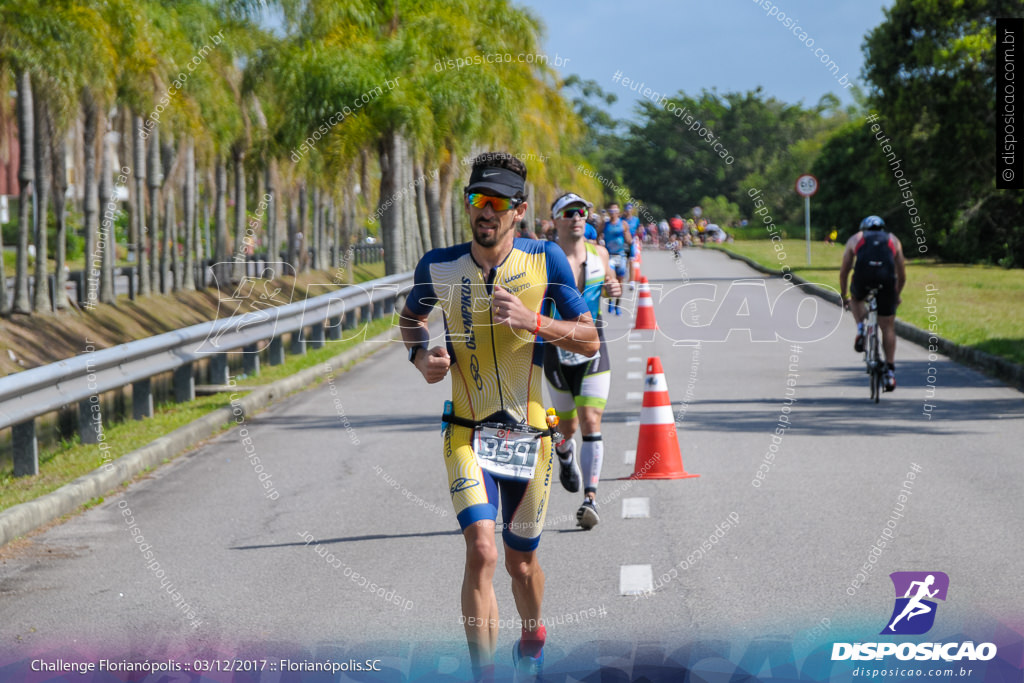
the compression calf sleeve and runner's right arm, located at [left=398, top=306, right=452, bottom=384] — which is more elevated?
runner's right arm, located at [left=398, top=306, right=452, bottom=384]

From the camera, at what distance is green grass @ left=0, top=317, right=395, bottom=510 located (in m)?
9.66

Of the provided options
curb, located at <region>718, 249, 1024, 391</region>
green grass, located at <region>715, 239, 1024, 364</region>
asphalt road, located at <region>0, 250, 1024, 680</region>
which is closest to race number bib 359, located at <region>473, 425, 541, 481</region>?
asphalt road, located at <region>0, 250, 1024, 680</region>

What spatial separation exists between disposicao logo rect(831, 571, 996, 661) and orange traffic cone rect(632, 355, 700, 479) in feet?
10.4

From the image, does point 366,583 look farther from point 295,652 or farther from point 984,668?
point 984,668

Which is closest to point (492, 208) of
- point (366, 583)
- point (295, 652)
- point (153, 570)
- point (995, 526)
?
point (295, 652)

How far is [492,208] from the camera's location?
5293 millimetres

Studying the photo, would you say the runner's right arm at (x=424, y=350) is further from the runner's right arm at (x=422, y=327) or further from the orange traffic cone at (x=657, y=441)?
the orange traffic cone at (x=657, y=441)

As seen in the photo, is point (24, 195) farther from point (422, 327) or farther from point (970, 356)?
point (422, 327)

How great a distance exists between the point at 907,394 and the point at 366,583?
9.33m

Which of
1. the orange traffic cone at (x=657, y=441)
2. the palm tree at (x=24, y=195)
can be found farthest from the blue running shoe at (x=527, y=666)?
the palm tree at (x=24, y=195)

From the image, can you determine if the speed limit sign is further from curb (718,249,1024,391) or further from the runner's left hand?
the runner's left hand

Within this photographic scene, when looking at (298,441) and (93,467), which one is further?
(298,441)

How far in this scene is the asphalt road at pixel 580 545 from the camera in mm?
6137

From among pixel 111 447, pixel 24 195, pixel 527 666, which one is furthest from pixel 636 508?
pixel 24 195
